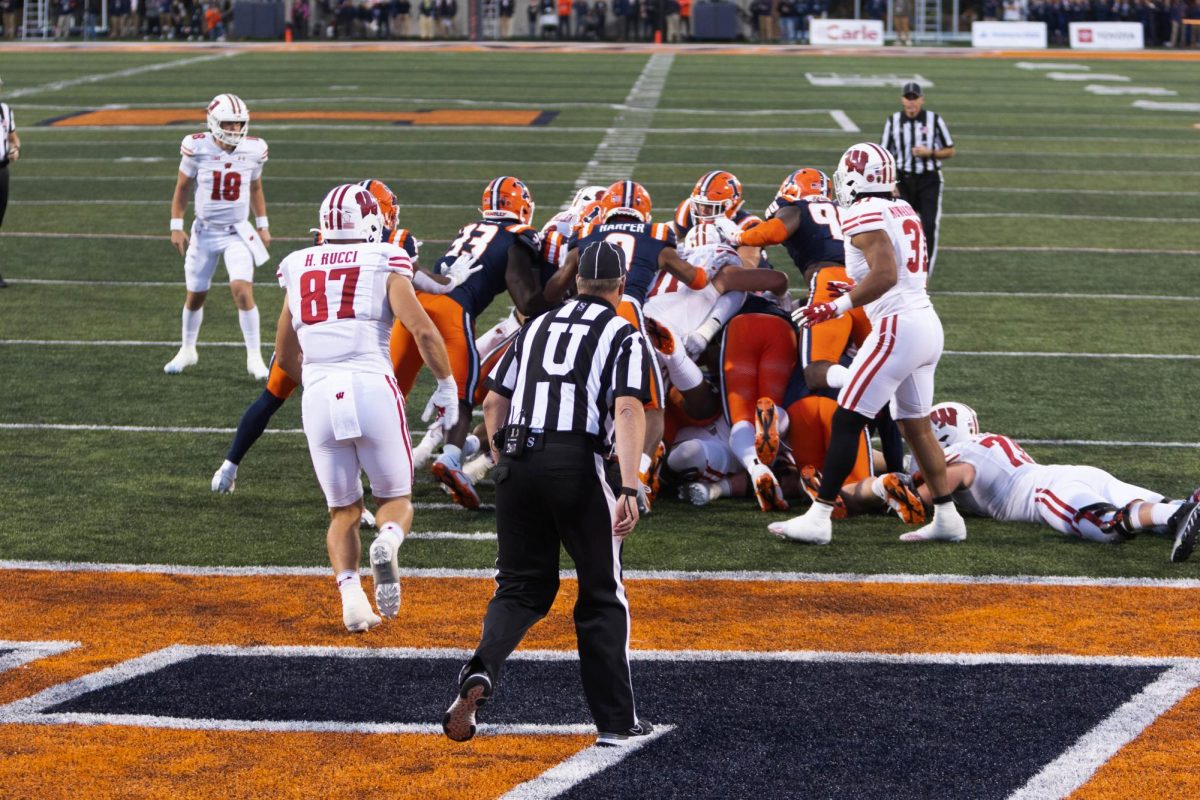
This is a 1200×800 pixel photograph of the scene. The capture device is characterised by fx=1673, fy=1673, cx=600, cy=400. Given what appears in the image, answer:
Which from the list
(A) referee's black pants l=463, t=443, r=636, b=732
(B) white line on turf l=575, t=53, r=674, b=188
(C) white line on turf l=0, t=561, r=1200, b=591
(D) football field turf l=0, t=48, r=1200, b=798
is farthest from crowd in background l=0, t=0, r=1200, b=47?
(A) referee's black pants l=463, t=443, r=636, b=732

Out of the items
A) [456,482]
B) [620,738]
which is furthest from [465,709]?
[456,482]

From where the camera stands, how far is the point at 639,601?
22.0ft

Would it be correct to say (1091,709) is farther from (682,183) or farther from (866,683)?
(682,183)

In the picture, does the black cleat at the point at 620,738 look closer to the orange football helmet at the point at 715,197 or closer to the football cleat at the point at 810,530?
the football cleat at the point at 810,530

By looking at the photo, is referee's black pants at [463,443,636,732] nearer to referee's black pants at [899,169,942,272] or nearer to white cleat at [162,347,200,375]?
white cleat at [162,347,200,375]

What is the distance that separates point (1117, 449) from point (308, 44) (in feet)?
114

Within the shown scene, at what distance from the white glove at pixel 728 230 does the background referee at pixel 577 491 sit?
135 inches

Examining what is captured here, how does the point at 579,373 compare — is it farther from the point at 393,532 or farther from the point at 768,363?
the point at 768,363

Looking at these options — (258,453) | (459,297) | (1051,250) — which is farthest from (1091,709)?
(1051,250)

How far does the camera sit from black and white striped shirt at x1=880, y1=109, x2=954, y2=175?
46.4 feet

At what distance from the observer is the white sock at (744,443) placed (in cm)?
815

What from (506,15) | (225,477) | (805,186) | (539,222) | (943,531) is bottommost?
(943,531)

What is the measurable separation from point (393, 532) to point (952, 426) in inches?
126

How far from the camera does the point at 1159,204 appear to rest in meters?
18.5
